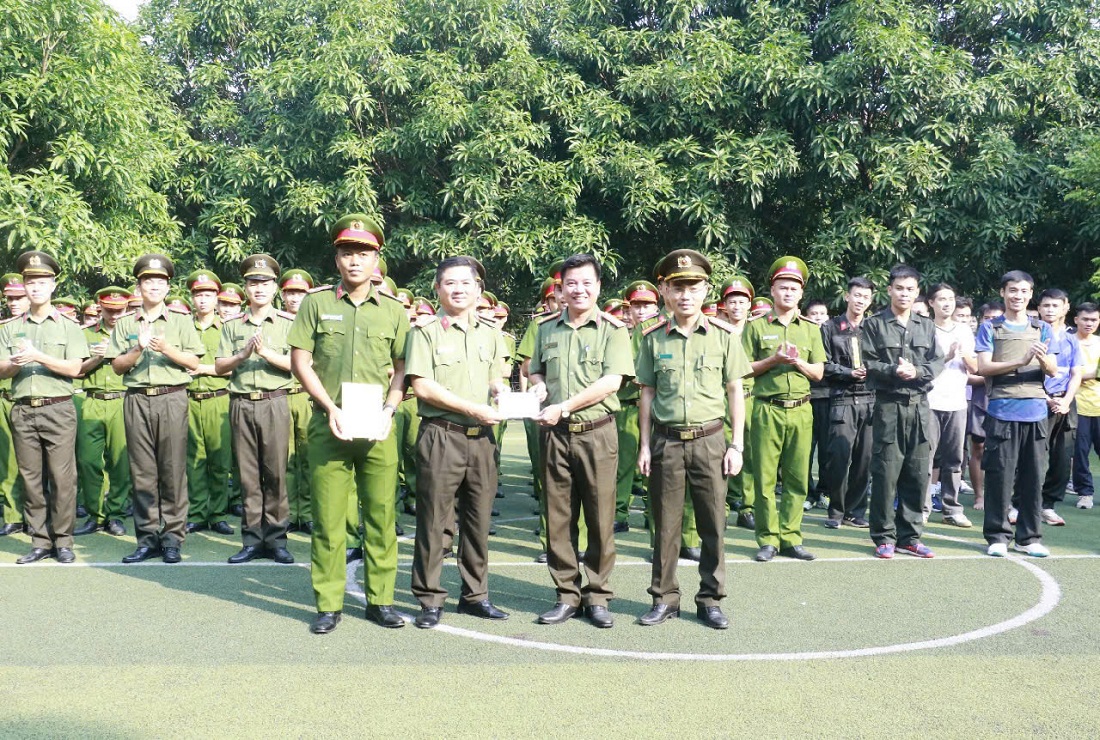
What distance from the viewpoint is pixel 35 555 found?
6.60m

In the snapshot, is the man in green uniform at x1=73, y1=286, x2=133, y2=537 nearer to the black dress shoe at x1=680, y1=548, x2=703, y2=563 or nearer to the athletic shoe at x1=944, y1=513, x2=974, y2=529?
the black dress shoe at x1=680, y1=548, x2=703, y2=563

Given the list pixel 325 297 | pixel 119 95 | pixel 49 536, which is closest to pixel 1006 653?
pixel 325 297

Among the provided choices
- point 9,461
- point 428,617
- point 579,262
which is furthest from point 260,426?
point 579,262

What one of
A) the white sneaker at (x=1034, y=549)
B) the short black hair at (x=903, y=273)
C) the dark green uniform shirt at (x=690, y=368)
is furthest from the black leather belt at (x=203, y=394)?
the white sneaker at (x=1034, y=549)

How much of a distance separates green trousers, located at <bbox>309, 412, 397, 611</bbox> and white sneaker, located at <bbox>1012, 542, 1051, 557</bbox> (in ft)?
15.6

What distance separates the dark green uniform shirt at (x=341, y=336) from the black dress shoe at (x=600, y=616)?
1802mm

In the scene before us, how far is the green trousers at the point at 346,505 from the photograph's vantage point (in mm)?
5125

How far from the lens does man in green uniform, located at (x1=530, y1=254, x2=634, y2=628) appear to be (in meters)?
5.16

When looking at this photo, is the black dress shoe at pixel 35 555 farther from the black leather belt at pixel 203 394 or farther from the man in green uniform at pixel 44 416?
the black leather belt at pixel 203 394

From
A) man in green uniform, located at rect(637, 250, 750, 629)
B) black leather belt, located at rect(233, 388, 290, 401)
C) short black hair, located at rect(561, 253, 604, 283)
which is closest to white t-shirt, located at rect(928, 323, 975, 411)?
man in green uniform, located at rect(637, 250, 750, 629)

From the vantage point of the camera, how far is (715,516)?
518cm

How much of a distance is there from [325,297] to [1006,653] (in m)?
4.05

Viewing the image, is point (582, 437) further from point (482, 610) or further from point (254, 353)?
point (254, 353)

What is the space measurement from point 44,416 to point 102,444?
169 centimetres
